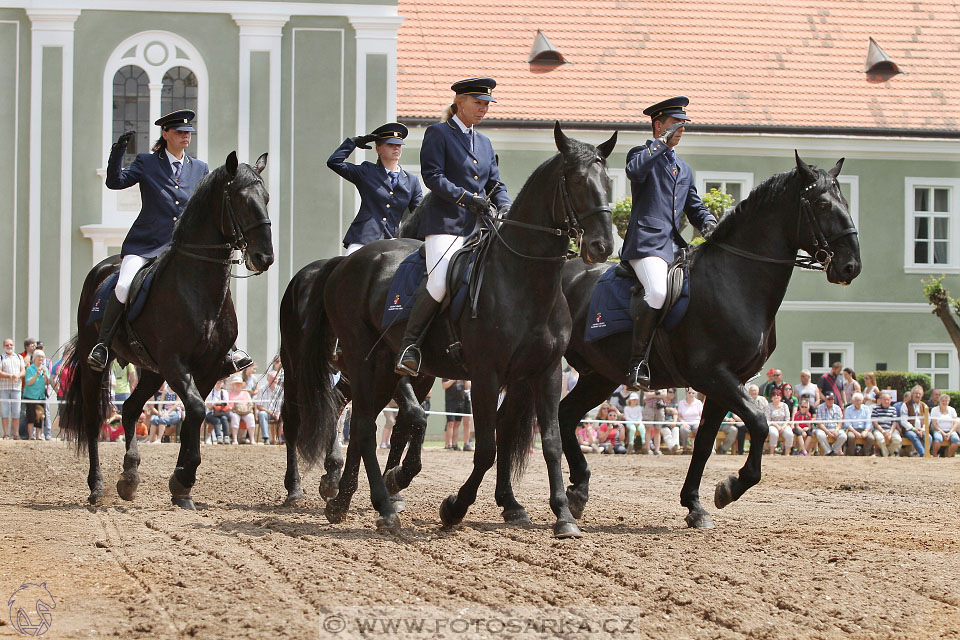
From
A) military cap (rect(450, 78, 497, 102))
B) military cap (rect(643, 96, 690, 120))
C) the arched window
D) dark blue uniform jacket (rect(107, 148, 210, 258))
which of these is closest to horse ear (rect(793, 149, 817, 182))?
military cap (rect(643, 96, 690, 120))

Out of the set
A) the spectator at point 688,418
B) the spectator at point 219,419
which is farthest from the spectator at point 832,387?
the spectator at point 219,419

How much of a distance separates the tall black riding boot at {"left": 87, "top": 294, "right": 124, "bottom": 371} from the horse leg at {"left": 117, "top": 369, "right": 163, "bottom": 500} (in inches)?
17.5

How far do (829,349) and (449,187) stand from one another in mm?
25421

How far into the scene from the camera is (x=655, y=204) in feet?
33.4

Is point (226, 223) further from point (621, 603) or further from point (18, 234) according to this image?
point (18, 234)

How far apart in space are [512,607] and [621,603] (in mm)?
546

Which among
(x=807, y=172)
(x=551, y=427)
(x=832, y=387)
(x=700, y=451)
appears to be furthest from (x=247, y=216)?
(x=832, y=387)

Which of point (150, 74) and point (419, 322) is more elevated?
point (150, 74)

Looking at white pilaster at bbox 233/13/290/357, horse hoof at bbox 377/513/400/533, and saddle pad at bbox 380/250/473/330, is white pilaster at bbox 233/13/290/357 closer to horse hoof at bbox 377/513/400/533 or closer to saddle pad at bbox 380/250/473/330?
saddle pad at bbox 380/250/473/330

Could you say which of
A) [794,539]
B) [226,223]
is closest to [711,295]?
[794,539]

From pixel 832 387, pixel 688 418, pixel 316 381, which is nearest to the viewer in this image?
pixel 316 381

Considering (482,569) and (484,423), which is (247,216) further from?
(482,569)

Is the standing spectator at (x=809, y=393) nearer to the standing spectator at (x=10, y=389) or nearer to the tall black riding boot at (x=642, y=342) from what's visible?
the standing spectator at (x=10, y=389)

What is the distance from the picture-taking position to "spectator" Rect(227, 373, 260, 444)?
71.2ft
